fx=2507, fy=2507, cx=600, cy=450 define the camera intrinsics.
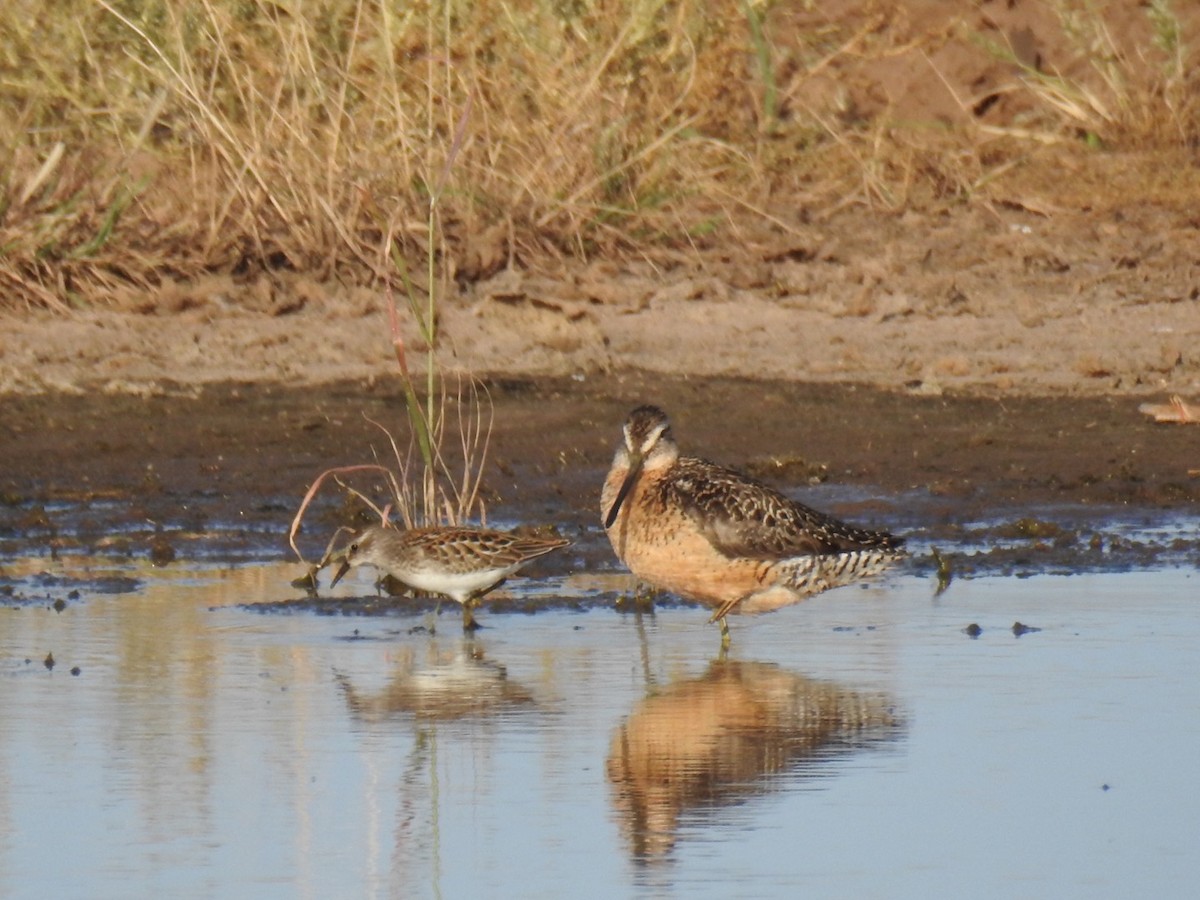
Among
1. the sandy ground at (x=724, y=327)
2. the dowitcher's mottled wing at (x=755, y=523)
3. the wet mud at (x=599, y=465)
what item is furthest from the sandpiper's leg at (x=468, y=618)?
the sandy ground at (x=724, y=327)

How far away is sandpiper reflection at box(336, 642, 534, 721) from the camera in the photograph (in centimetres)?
624

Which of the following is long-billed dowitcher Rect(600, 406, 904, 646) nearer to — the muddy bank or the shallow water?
the shallow water

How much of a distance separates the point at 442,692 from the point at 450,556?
3.89ft

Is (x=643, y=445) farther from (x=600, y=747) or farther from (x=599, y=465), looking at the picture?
(x=599, y=465)

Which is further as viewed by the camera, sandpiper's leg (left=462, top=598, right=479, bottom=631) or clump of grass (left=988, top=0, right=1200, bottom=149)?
clump of grass (left=988, top=0, right=1200, bottom=149)

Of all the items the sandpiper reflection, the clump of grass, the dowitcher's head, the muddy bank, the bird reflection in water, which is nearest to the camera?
the bird reflection in water

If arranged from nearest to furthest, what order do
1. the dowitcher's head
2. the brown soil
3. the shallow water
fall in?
the shallow water → the dowitcher's head → the brown soil

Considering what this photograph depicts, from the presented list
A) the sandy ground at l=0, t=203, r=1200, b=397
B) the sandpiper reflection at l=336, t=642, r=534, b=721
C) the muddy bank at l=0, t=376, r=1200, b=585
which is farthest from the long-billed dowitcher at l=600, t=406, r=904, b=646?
the sandy ground at l=0, t=203, r=1200, b=397

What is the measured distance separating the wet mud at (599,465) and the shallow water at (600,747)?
2.54 ft

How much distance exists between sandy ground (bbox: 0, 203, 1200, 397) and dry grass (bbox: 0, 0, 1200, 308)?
0.21 m

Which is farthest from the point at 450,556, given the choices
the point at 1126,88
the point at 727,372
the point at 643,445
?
the point at 1126,88

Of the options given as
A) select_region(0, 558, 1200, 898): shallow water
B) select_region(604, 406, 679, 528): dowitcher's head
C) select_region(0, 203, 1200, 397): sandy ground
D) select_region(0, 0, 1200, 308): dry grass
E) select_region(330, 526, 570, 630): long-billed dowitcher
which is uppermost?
select_region(0, 0, 1200, 308): dry grass

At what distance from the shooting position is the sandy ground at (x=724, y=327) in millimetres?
11023

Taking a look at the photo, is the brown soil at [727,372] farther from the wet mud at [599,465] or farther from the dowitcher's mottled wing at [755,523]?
the dowitcher's mottled wing at [755,523]
